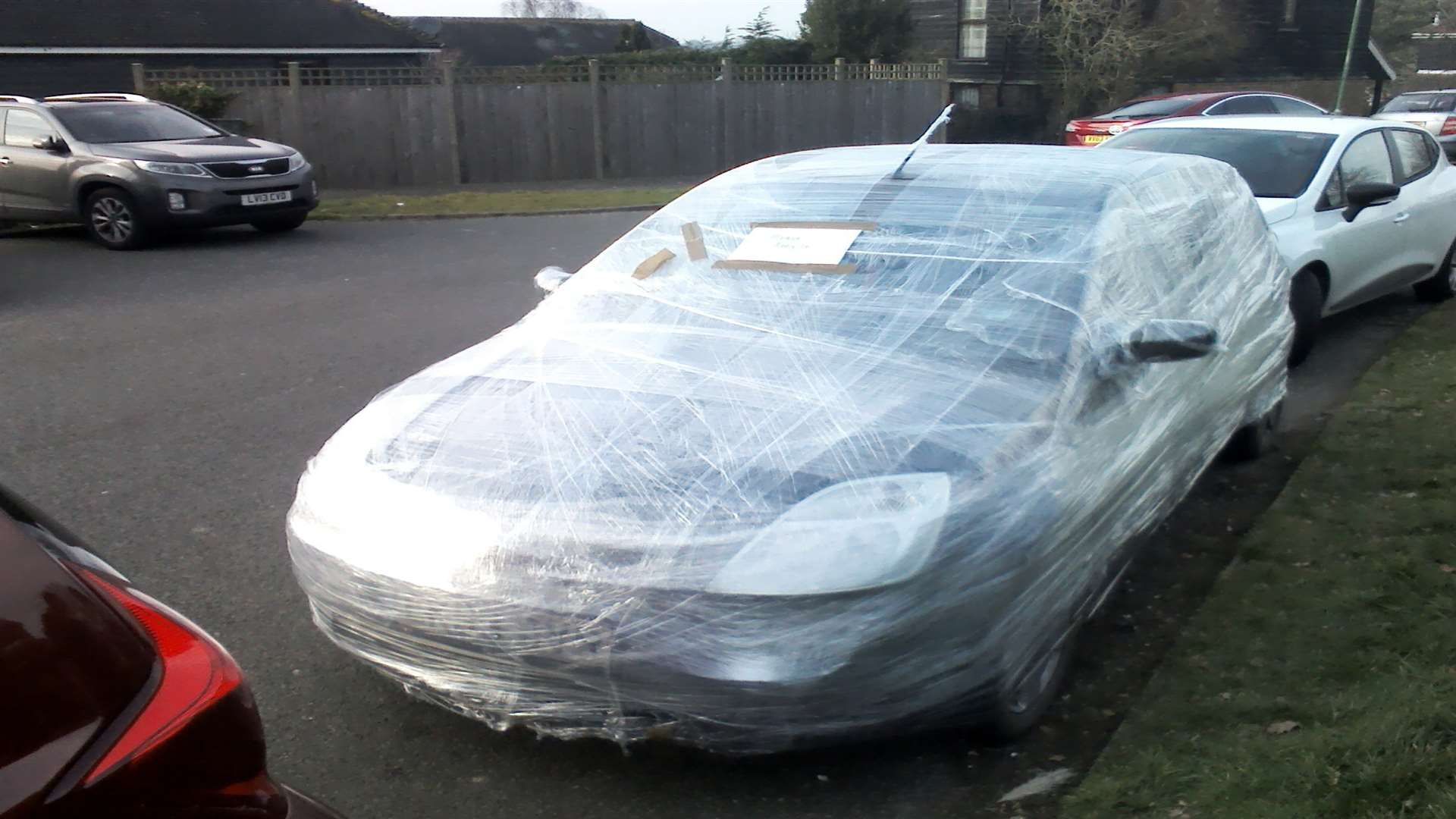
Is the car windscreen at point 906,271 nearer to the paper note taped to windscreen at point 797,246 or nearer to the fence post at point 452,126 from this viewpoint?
the paper note taped to windscreen at point 797,246

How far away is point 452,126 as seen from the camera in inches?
734

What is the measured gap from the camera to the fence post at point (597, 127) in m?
19.5

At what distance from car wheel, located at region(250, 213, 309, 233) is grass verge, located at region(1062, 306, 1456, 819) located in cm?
1058

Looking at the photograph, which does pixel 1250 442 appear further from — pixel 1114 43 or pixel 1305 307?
pixel 1114 43

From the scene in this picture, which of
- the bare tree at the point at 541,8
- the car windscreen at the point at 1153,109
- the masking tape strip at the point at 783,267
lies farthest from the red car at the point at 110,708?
the bare tree at the point at 541,8

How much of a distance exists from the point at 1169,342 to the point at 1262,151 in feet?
15.0

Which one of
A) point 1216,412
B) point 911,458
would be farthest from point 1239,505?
point 911,458

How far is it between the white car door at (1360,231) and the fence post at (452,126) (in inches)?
548

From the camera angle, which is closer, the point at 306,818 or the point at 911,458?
the point at 306,818

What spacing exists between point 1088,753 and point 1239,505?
7.20ft

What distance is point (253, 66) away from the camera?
Result: 26.2 m

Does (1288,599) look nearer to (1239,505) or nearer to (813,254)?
(1239,505)

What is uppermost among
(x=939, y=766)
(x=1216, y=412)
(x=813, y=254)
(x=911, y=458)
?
(x=813, y=254)

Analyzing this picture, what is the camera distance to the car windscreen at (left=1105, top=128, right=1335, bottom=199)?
23.5 ft
